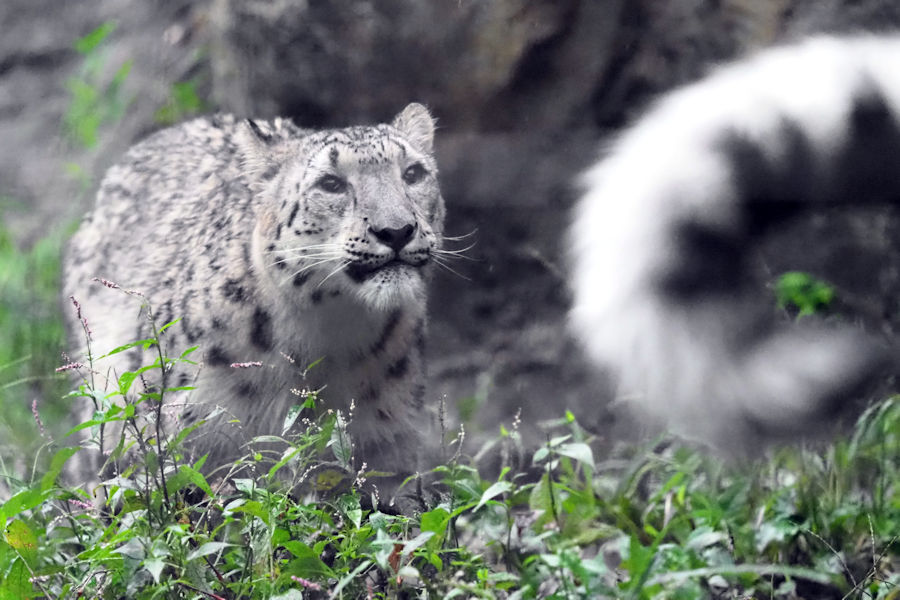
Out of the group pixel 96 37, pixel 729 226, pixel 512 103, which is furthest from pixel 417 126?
pixel 96 37

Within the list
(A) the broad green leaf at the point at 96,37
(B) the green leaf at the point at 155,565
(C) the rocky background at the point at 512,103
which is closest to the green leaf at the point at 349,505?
(B) the green leaf at the point at 155,565

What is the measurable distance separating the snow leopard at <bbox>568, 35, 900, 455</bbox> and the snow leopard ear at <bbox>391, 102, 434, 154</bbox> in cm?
48

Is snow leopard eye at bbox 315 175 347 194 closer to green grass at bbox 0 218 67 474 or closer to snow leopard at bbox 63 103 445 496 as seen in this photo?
snow leopard at bbox 63 103 445 496

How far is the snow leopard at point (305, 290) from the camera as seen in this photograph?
8.34 ft

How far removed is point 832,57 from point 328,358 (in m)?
1.70

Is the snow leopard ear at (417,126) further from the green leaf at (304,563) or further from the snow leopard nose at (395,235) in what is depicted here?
the green leaf at (304,563)

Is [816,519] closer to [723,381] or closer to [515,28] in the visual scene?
[723,381]

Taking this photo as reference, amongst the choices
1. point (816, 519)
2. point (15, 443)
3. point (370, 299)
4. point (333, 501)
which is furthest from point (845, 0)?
point (15, 443)

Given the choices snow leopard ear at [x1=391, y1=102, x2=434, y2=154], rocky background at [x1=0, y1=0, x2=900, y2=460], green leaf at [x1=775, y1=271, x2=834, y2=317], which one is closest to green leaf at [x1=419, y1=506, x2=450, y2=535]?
snow leopard ear at [x1=391, y1=102, x2=434, y2=154]

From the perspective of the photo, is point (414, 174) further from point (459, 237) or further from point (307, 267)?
point (459, 237)

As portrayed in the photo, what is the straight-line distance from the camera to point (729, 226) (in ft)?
8.16

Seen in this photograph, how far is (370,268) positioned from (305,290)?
0.24 metres

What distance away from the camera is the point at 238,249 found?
289 centimetres

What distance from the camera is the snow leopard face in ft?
8.20
